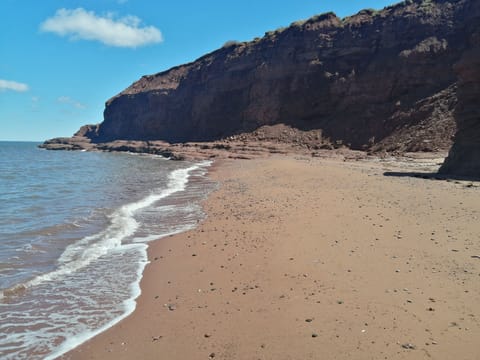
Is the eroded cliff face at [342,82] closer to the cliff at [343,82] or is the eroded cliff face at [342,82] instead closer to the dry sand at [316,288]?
the cliff at [343,82]

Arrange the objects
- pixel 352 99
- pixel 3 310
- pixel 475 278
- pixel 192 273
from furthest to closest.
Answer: pixel 352 99, pixel 192 273, pixel 3 310, pixel 475 278

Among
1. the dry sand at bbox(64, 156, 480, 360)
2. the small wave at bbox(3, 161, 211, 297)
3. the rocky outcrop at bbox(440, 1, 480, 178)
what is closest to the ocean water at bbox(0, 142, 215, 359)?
the small wave at bbox(3, 161, 211, 297)

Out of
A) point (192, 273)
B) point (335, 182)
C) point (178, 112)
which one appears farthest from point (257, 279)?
point (178, 112)

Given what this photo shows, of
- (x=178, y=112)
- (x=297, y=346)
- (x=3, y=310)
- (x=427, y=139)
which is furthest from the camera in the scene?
(x=178, y=112)

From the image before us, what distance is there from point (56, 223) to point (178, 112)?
56459 mm

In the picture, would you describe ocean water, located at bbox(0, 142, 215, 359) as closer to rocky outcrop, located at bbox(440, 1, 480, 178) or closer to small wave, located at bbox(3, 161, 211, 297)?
small wave, located at bbox(3, 161, 211, 297)

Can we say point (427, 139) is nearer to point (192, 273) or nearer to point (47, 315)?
point (192, 273)

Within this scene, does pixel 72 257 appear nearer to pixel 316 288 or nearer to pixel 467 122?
pixel 316 288

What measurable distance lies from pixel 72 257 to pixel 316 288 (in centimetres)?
550

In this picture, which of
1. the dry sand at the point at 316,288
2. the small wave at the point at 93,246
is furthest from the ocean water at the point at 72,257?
the dry sand at the point at 316,288

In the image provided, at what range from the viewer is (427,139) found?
30406 millimetres

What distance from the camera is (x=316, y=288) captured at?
553 centimetres

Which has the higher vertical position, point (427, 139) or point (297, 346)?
point (427, 139)

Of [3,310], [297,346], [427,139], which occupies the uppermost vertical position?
[427,139]
